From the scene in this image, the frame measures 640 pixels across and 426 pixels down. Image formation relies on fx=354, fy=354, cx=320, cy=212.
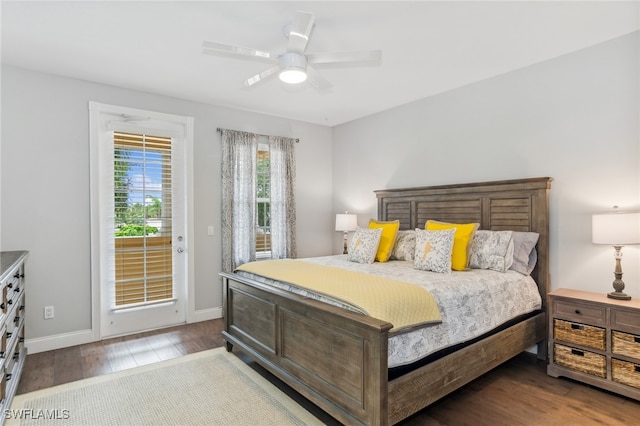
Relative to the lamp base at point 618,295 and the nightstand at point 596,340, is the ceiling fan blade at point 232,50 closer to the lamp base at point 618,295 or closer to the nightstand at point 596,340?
the nightstand at point 596,340

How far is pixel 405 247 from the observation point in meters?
3.78

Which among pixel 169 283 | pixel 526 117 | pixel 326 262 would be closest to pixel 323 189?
pixel 326 262

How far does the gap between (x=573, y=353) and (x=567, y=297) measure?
1.41 ft

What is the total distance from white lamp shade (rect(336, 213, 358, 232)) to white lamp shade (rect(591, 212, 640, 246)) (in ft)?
9.15

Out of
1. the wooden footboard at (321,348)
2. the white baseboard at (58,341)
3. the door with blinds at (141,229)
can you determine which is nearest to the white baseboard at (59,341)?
the white baseboard at (58,341)

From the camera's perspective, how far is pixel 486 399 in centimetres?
252

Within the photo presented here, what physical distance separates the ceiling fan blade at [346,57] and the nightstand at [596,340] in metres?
2.32

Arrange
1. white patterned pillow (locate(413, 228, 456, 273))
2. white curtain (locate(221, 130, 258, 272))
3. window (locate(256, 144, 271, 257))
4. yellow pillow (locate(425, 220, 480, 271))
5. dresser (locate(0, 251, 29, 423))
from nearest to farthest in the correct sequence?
1. dresser (locate(0, 251, 29, 423))
2. white patterned pillow (locate(413, 228, 456, 273))
3. yellow pillow (locate(425, 220, 480, 271))
4. white curtain (locate(221, 130, 258, 272))
5. window (locate(256, 144, 271, 257))

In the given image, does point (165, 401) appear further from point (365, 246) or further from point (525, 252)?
point (525, 252)

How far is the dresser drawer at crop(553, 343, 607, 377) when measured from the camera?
8.48ft

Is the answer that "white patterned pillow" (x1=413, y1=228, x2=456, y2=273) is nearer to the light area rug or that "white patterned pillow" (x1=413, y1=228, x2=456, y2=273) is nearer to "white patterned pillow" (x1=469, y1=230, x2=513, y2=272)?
"white patterned pillow" (x1=469, y1=230, x2=513, y2=272)

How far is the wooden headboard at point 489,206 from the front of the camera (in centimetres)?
319

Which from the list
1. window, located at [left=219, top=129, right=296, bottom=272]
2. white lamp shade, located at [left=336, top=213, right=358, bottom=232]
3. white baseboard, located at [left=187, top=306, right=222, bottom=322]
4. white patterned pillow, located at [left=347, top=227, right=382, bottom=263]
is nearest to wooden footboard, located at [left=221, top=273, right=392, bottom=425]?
white patterned pillow, located at [left=347, top=227, right=382, bottom=263]

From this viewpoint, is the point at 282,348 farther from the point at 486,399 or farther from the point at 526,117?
the point at 526,117
